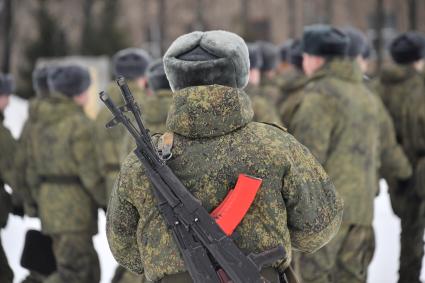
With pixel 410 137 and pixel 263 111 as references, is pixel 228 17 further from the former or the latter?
pixel 263 111

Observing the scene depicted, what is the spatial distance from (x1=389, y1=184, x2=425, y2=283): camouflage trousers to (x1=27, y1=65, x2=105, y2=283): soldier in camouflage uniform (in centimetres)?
230

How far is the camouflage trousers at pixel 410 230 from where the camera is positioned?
5801 mm

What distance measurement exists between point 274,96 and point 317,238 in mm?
5573

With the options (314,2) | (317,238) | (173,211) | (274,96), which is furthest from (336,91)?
(314,2)

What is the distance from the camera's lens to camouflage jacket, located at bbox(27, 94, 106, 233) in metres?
5.41

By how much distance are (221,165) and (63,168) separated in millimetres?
3013

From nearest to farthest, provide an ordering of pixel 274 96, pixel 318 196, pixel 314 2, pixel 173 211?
pixel 173 211
pixel 318 196
pixel 274 96
pixel 314 2

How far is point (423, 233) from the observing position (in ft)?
19.2

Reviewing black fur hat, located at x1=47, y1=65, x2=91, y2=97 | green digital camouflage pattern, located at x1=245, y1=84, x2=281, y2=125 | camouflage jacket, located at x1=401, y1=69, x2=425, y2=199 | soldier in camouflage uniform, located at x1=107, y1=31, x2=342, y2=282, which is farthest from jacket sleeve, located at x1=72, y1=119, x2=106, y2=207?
soldier in camouflage uniform, located at x1=107, y1=31, x2=342, y2=282

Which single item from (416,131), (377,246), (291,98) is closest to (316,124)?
(291,98)

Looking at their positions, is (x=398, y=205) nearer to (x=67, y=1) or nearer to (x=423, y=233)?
(x=423, y=233)

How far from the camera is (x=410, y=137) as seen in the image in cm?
586

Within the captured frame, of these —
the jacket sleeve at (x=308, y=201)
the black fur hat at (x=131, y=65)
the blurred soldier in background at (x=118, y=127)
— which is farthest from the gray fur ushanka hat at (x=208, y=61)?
the black fur hat at (x=131, y=65)

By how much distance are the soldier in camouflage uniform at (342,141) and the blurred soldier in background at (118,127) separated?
148 cm
